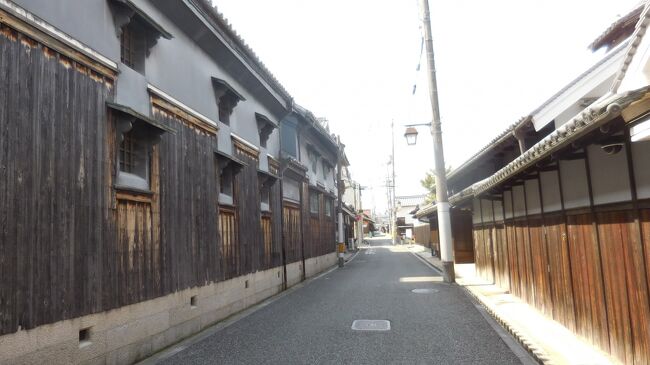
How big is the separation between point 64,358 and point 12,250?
5.51 feet

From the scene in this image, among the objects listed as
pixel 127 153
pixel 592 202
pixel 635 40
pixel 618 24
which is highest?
pixel 618 24

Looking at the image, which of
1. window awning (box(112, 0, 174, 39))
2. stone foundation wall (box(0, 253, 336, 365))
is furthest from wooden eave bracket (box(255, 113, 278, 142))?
window awning (box(112, 0, 174, 39))

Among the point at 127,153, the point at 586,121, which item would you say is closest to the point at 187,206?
the point at 127,153

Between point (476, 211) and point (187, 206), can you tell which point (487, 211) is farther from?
point (187, 206)

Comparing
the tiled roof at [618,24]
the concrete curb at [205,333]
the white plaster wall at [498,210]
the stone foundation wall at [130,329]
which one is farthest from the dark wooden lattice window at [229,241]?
the tiled roof at [618,24]

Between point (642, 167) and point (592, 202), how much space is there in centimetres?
158

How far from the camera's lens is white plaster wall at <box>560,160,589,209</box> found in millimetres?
7242

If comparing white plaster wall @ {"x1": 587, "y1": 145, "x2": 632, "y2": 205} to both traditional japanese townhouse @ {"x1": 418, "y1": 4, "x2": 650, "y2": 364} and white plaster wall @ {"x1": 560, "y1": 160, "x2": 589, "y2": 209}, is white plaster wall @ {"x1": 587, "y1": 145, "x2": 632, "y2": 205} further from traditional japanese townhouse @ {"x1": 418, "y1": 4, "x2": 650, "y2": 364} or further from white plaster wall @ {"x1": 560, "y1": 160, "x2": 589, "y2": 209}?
white plaster wall @ {"x1": 560, "y1": 160, "x2": 589, "y2": 209}

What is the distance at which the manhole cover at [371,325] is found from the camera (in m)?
9.41

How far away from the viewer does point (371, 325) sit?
383 inches

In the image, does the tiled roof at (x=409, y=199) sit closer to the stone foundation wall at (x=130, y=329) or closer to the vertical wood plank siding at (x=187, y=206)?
the stone foundation wall at (x=130, y=329)

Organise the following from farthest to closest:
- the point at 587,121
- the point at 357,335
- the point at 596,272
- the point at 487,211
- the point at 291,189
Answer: the point at 291,189
the point at 487,211
the point at 357,335
the point at 596,272
the point at 587,121

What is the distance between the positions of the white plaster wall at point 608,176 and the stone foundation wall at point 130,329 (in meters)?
7.59

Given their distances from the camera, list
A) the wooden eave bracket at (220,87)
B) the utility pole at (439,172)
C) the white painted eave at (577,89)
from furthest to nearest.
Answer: the utility pole at (439,172), the wooden eave bracket at (220,87), the white painted eave at (577,89)
